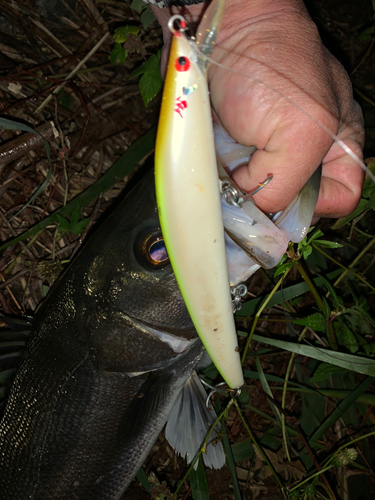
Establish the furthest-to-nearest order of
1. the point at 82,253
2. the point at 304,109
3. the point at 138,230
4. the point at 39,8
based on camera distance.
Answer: the point at 39,8
the point at 82,253
the point at 138,230
the point at 304,109

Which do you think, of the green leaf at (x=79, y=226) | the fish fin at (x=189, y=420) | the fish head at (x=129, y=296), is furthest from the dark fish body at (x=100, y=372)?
the green leaf at (x=79, y=226)

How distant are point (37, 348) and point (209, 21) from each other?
1987 millimetres

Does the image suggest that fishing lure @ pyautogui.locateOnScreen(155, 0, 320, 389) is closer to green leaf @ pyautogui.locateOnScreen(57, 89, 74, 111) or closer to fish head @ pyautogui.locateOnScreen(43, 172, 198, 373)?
fish head @ pyautogui.locateOnScreen(43, 172, 198, 373)

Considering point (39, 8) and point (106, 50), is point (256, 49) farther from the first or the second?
point (39, 8)

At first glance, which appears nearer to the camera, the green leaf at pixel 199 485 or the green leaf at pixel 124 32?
the green leaf at pixel 124 32

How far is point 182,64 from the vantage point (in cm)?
100

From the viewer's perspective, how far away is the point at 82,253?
2.14m

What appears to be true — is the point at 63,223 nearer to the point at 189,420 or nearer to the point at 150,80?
Result: the point at 150,80

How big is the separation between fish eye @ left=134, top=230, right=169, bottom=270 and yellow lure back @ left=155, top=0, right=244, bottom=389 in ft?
1.67

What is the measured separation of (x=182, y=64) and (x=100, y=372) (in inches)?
68.4

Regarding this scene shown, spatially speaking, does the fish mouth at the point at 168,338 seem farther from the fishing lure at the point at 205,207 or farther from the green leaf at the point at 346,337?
the green leaf at the point at 346,337

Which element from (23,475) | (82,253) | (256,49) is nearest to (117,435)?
(23,475)

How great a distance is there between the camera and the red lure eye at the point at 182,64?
995 millimetres

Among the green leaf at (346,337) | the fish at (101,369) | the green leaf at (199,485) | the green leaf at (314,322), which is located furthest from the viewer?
the green leaf at (346,337)
